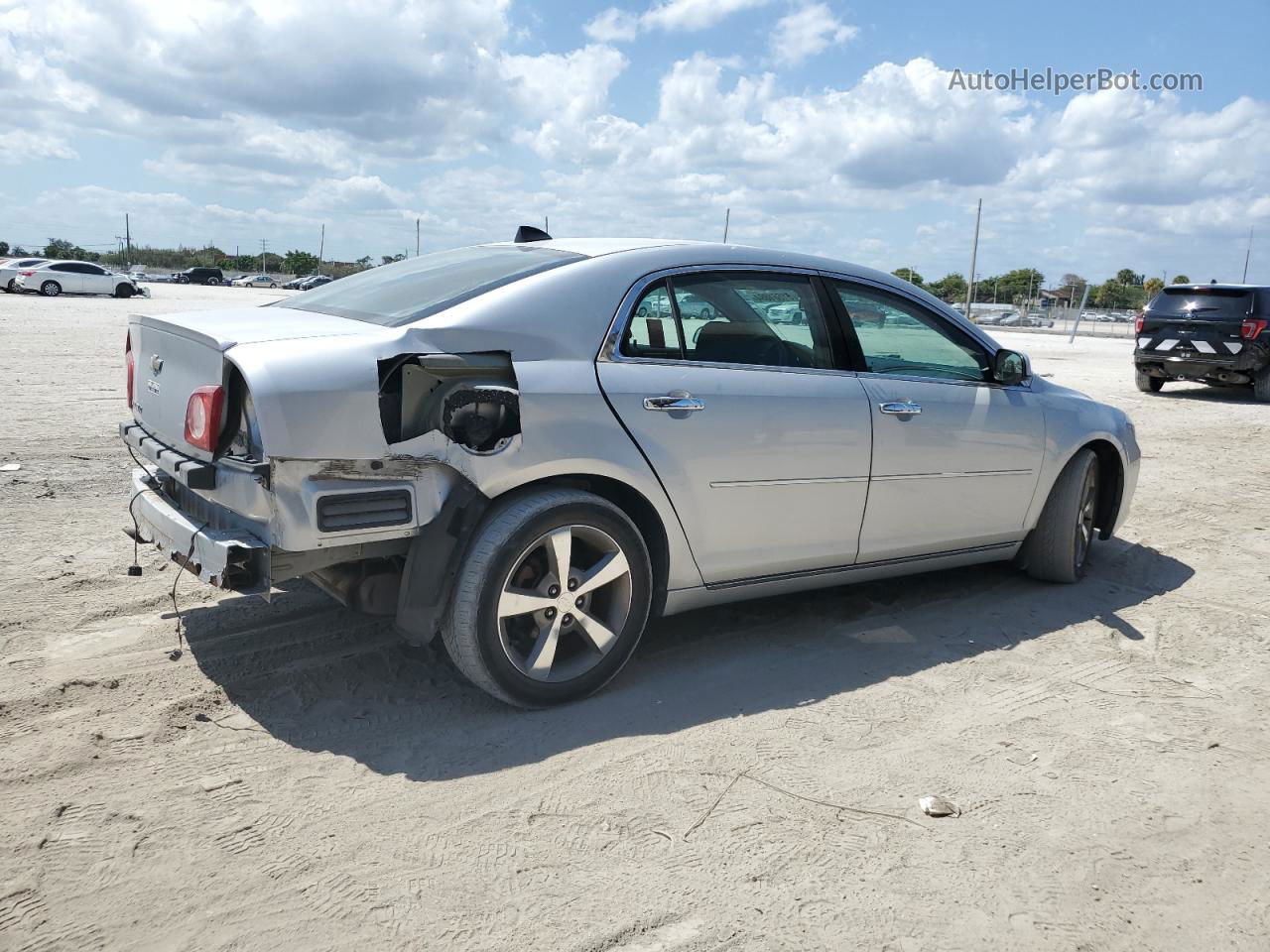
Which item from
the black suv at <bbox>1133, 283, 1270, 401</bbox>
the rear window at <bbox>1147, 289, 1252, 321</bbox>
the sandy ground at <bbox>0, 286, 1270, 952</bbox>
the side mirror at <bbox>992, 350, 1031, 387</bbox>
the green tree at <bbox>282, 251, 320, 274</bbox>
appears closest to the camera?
the sandy ground at <bbox>0, 286, 1270, 952</bbox>

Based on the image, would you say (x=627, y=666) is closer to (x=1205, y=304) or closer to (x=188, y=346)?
(x=188, y=346)

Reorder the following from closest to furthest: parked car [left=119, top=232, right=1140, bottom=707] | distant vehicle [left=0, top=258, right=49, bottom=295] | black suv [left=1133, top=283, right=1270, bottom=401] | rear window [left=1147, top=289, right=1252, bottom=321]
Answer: parked car [left=119, top=232, right=1140, bottom=707] < black suv [left=1133, top=283, right=1270, bottom=401] < rear window [left=1147, top=289, right=1252, bottom=321] < distant vehicle [left=0, top=258, right=49, bottom=295]

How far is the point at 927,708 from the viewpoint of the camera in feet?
12.5

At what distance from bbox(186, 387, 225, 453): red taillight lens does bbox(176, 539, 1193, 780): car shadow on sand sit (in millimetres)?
952

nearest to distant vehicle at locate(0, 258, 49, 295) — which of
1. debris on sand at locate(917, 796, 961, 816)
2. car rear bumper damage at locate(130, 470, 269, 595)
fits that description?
car rear bumper damage at locate(130, 470, 269, 595)

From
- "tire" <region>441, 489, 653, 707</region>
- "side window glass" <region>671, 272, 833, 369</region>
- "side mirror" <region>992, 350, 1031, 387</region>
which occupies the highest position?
"side window glass" <region>671, 272, 833, 369</region>

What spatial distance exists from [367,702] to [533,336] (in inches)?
55.9

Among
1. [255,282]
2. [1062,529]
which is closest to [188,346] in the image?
[1062,529]

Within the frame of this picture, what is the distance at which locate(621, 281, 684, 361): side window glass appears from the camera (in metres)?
3.76

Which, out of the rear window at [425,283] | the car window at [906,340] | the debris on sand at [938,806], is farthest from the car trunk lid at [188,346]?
the debris on sand at [938,806]

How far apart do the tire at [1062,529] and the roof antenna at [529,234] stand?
287cm

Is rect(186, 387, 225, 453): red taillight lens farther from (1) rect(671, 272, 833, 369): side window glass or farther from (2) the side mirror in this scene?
(2) the side mirror

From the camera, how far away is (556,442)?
346 centimetres

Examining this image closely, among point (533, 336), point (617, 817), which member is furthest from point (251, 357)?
point (617, 817)
